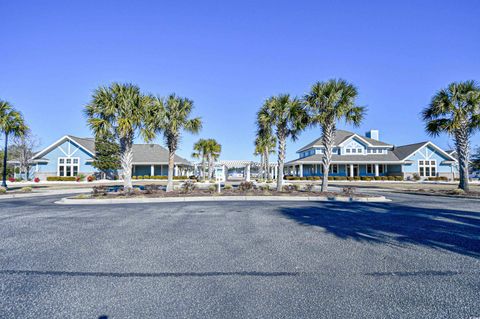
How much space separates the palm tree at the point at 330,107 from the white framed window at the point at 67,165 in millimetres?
36388

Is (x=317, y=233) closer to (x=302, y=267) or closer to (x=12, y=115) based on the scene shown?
(x=302, y=267)

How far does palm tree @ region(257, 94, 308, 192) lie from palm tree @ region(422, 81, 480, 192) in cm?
961

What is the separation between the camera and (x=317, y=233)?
249 inches

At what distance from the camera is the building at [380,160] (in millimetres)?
39531

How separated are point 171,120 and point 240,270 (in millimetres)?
14977

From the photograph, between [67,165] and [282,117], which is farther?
[67,165]

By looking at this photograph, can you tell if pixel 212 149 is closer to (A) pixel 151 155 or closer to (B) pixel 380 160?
(A) pixel 151 155

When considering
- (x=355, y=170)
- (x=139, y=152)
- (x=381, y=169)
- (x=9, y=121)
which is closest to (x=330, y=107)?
(x=9, y=121)

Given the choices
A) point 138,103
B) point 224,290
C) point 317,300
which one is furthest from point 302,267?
point 138,103

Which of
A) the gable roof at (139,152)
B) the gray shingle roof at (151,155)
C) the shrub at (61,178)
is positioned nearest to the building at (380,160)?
the gray shingle roof at (151,155)

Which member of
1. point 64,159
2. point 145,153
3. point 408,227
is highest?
point 145,153

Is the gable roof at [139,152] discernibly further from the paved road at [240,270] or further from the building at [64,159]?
the paved road at [240,270]

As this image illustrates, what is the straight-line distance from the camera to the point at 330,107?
54.8 ft

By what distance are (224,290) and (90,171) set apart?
4193cm
